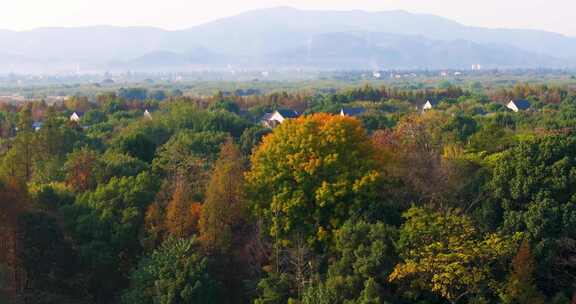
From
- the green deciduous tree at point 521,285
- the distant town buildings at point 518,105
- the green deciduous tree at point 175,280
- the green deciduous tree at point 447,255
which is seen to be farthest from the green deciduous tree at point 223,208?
the distant town buildings at point 518,105

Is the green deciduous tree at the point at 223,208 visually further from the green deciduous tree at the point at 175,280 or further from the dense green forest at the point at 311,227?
the green deciduous tree at the point at 175,280

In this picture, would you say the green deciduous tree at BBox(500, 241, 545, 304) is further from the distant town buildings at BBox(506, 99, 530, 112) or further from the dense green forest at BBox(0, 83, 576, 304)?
the distant town buildings at BBox(506, 99, 530, 112)

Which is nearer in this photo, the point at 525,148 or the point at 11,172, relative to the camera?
the point at 525,148

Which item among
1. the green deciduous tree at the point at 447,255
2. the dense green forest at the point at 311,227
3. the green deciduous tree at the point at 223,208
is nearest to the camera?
the green deciduous tree at the point at 447,255

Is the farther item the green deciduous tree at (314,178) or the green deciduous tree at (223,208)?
the green deciduous tree at (314,178)

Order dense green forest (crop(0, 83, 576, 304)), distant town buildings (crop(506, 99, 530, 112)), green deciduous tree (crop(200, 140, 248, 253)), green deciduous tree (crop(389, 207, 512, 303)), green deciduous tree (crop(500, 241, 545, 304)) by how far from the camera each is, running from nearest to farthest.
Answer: green deciduous tree (crop(389, 207, 512, 303)) → green deciduous tree (crop(500, 241, 545, 304)) → dense green forest (crop(0, 83, 576, 304)) → green deciduous tree (crop(200, 140, 248, 253)) → distant town buildings (crop(506, 99, 530, 112))

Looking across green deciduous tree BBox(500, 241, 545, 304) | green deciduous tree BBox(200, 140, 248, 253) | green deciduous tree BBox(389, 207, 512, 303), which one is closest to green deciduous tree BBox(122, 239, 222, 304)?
green deciduous tree BBox(200, 140, 248, 253)

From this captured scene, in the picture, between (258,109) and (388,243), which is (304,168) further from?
(258,109)

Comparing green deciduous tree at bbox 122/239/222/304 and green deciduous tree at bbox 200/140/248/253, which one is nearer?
green deciduous tree at bbox 122/239/222/304

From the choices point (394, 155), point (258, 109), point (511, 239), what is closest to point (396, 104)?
point (258, 109)
